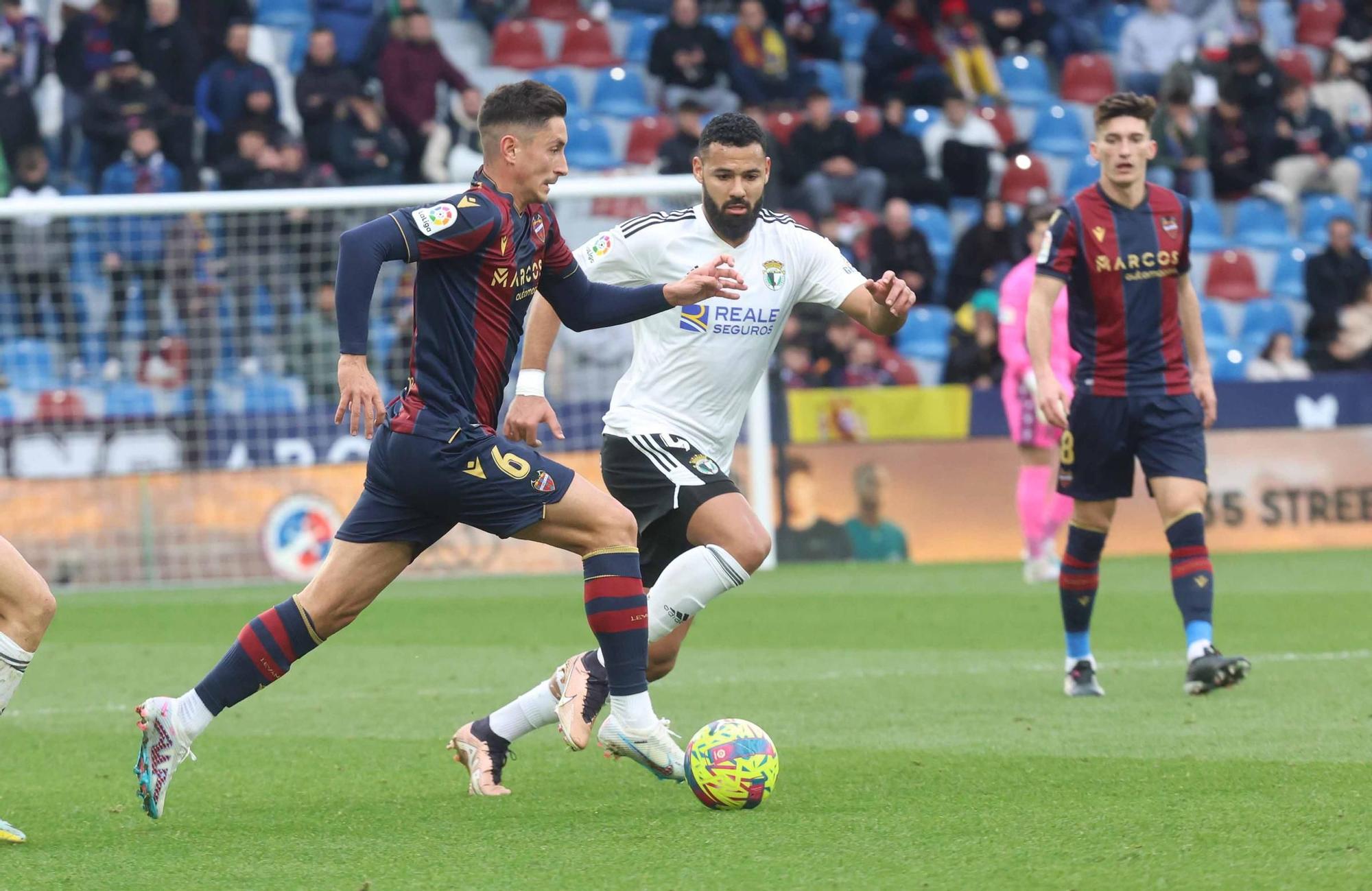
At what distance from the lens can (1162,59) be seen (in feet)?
68.2

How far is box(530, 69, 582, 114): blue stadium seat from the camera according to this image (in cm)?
1920

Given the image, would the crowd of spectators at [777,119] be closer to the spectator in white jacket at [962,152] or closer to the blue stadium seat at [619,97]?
the spectator in white jacket at [962,152]

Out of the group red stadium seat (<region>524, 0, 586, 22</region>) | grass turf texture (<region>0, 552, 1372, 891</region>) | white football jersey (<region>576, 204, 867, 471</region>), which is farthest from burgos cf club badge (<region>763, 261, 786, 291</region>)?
red stadium seat (<region>524, 0, 586, 22</region>)

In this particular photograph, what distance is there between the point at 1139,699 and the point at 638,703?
2730 mm

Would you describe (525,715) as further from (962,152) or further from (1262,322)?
(1262,322)

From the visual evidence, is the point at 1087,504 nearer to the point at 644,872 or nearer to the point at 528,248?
the point at 528,248

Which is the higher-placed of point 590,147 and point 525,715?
point 590,147

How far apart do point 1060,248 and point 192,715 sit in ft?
13.1

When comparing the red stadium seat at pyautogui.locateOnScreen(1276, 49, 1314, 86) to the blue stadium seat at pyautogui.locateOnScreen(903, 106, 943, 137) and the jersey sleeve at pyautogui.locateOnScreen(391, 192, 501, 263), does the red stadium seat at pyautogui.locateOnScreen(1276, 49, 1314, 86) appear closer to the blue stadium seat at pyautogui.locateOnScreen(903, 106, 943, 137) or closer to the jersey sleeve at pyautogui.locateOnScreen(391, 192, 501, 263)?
the blue stadium seat at pyautogui.locateOnScreen(903, 106, 943, 137)

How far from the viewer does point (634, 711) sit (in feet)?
18.3

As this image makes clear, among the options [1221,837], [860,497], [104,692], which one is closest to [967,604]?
[860,497]

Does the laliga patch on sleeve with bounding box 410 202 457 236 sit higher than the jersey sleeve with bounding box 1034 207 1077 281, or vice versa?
the laliga patch on sleeve with bounding box 410 202 457 236

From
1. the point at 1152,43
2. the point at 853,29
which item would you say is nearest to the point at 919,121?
the point at 853,29

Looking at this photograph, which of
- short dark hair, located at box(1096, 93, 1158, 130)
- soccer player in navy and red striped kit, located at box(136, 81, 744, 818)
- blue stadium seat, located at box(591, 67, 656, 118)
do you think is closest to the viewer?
soccer player in navy and red striped kit, located at box(136, 81, 744, 818)
